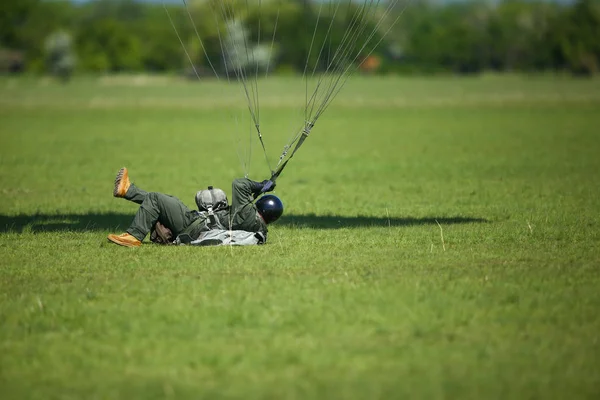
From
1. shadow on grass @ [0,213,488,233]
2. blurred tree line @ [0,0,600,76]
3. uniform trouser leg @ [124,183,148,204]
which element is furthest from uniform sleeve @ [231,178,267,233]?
blurred tree line @ [0,0,600,76]

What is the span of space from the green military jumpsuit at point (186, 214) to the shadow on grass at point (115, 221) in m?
2.39

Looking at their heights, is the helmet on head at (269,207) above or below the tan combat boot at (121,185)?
below

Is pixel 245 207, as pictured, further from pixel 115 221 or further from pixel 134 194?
pixel 115 221

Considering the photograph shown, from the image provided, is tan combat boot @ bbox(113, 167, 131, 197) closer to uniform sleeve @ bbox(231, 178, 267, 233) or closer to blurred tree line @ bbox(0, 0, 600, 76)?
uniform sleeve @ bbox(231, 178, 267, 233)

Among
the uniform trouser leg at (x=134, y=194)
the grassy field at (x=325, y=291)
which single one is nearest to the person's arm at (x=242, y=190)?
the grassy field at (x=325, y=291)

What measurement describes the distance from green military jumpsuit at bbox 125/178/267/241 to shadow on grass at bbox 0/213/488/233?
2389 millimetres

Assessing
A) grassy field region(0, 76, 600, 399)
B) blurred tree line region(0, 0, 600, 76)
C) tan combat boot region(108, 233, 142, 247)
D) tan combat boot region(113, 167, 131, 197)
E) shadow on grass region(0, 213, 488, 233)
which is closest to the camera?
grassy field region(0, 76, 600, 399)

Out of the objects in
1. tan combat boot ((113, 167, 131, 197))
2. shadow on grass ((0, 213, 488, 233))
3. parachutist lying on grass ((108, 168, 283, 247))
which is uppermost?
tan combat boot ((113, 167, 131, 197))

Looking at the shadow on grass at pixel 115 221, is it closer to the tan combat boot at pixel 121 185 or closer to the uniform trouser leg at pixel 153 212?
the uniform trouser leg at pixel 153 212

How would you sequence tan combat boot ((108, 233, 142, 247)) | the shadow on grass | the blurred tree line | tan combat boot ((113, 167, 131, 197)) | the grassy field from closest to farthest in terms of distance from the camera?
the grassy field → tan combat boot ((113, 167, 131, 197)) → tan combat boot ((108, 233, 142, 247)) → the shadow on grass → the blurred tree line

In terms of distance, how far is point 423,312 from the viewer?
29.7ft

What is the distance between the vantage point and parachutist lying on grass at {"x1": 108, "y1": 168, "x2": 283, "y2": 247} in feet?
41.2

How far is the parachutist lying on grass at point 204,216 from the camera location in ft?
41.2

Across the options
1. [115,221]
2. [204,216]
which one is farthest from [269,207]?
[115,221]
